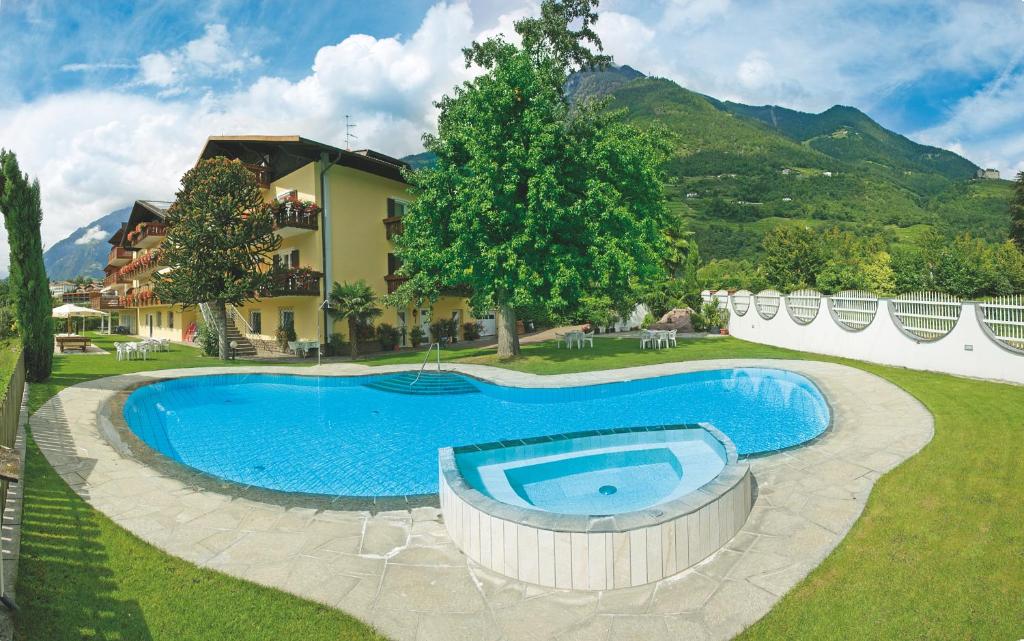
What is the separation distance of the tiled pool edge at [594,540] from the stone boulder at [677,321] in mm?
25186

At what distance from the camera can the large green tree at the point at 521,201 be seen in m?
17.3

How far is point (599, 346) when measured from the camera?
23.5m

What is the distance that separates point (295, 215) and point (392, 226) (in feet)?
16.4

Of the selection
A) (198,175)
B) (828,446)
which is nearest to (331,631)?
(828,446)

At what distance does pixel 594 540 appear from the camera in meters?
4.39

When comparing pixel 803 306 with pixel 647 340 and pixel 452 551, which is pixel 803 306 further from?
pixel 452 551

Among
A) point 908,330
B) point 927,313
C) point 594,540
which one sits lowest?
point 594,540

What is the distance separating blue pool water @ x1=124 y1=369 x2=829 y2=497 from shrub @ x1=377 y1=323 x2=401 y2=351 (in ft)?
25.8

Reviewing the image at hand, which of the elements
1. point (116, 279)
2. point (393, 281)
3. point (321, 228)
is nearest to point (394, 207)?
point (393, 281)

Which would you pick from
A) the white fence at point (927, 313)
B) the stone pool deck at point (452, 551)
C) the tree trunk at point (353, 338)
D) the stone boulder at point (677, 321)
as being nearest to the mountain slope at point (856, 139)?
the stone boulder at point (677, 321)

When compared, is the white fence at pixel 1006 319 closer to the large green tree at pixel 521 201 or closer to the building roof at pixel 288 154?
the large green tree at pixel 521 201

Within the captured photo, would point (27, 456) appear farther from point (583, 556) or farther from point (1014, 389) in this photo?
point (1014, 389)

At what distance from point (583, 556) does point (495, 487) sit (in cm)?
231

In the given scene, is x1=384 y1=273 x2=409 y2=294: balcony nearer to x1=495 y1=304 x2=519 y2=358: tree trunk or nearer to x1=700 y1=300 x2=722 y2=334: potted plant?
x1=495 y1=304 x2=519 y2=358: tree trunk
